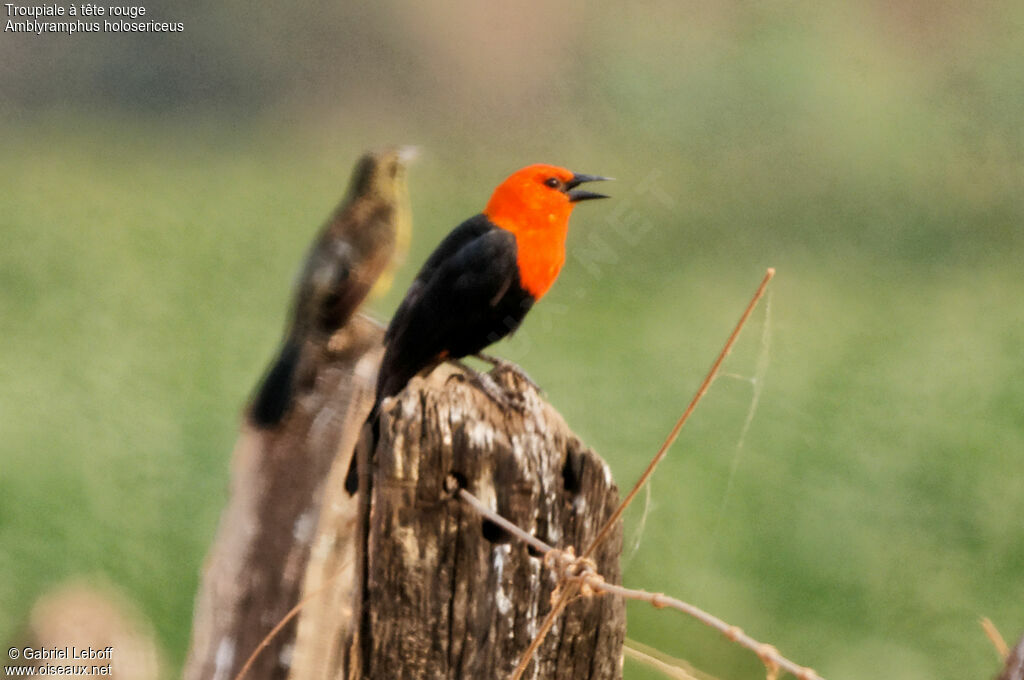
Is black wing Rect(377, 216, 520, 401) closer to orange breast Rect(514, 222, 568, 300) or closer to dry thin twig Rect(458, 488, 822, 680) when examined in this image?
orange breast Rect(514, 222, 568, 300)

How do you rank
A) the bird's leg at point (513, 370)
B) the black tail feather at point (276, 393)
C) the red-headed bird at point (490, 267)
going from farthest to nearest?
1. the black tail feather at point (276, 393)
2. the red-headed bird at point (490, 267)
3. the bird's leg at point (513, 370)

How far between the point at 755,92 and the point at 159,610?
3.07 metres

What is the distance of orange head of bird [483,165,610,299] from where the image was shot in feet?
4.71

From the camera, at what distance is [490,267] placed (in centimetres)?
143

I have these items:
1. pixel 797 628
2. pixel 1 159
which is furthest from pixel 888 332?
pixel 1 159

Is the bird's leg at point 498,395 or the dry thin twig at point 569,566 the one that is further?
the bird's leg at point 498,395

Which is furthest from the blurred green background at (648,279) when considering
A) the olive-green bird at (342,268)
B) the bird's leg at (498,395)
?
the bird's leg at (498,395)

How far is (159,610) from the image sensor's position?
10.5 ft

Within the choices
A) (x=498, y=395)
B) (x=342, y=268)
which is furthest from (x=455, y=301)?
(x=342, y=268)

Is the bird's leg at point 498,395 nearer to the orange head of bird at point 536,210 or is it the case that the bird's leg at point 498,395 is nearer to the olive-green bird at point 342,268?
the orange head of bird at point 536,210

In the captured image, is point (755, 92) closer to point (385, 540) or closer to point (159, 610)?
point (159, 610)

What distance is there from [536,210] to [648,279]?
3.00m

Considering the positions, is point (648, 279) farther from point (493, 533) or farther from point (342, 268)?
point (493, 533)

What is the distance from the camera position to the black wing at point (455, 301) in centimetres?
138
